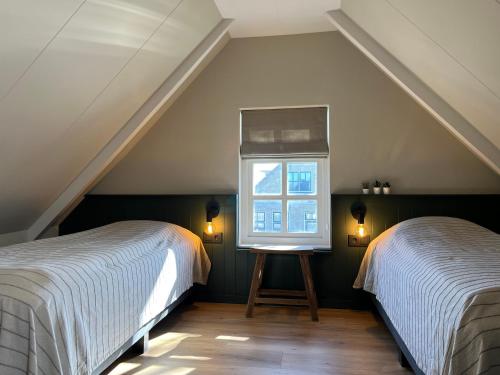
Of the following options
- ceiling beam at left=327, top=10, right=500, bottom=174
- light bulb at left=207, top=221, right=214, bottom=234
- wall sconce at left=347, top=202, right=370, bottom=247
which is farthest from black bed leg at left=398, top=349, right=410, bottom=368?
light bulb at left=207, top=221, right=214, bottom=234

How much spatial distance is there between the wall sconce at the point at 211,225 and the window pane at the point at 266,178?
0.45 metres

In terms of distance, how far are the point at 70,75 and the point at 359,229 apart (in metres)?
2.55

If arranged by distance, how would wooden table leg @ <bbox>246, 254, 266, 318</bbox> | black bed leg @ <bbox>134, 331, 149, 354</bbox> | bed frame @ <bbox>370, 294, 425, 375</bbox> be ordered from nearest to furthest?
1. bed frame @ <bbox>370, 294, 425, 375</bbox>
2. black bed leg @ <bbox>134, 331, 149, 354</bbox>
3. wooden table leg @ <bbox>246, 254, 266, 318</bbox>

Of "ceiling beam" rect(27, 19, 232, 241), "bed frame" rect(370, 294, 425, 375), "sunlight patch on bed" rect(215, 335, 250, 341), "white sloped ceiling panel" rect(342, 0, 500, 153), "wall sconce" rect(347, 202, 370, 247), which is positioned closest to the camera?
"white sloped ceiling panel" rect(342, 0, 500, 153)

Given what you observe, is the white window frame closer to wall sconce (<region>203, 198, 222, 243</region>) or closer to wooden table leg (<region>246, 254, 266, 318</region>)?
wall sconce (<region>203, 198, 222, 243</region>)

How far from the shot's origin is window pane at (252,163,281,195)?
3.45m

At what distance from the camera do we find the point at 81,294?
1608 millimetres

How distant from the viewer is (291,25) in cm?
303

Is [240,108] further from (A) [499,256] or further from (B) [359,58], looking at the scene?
(A) [499,256]

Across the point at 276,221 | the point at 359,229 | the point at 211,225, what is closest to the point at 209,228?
the point at 211,225

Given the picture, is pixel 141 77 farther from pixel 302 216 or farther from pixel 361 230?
pixel 361 230

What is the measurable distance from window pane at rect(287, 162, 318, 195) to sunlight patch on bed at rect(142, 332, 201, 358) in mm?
1640

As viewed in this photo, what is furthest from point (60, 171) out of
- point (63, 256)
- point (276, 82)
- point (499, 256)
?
point (499, 256)

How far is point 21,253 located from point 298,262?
7.22 feet
